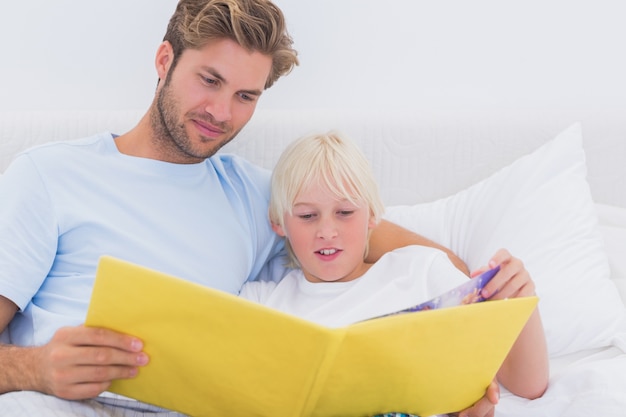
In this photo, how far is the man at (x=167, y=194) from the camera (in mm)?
1230

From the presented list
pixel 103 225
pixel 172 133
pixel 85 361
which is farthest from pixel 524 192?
pixel 85 361

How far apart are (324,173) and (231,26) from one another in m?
0.30

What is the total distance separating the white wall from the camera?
184 centimetres

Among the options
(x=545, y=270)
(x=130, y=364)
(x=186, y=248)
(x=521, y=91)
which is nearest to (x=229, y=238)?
(x=186, y=248)

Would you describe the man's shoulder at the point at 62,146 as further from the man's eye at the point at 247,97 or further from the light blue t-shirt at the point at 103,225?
the man's eye at the point at 247,97

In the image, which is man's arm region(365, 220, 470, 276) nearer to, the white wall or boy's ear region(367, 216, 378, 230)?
boy's ear region(367, 216, 378, 230)

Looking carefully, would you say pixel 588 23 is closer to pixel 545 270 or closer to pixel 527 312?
pixel 545 270

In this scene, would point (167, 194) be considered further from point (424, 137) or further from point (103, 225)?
point (424, 137)

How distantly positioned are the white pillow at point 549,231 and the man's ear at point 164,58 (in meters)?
0.55

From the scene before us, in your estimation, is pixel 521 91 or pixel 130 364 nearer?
pixel 130 364

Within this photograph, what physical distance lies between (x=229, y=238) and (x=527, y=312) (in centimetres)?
59

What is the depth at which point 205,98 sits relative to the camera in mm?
1367

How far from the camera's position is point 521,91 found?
6.55 ft

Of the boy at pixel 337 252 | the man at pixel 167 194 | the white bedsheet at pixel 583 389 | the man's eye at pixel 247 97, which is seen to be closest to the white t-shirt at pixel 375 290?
the boy at pixel 337 252
